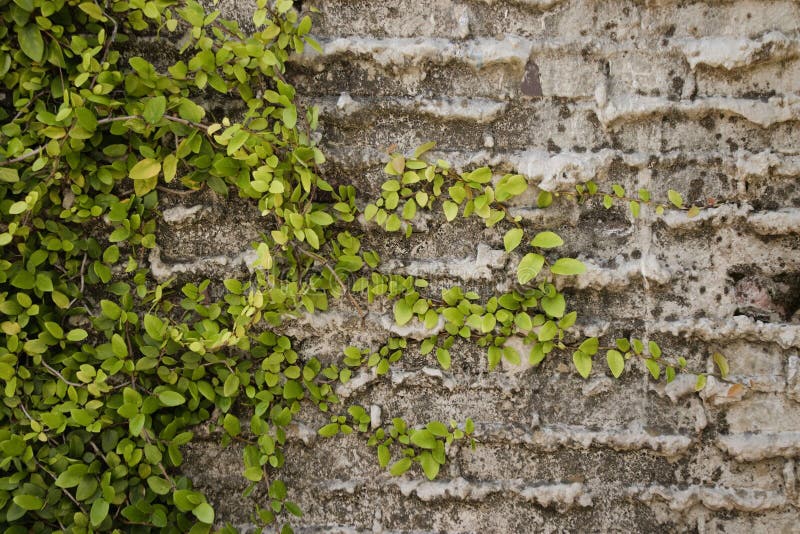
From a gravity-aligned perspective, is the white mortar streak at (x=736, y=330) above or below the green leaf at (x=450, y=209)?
below

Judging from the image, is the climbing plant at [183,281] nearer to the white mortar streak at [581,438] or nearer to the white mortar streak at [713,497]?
the white mortar streak at [581,438]

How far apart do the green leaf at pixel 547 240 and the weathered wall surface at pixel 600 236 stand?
90 millimetres

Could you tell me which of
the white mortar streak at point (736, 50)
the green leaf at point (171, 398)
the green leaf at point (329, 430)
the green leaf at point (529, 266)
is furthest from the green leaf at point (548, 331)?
the green leaf at point (171, 398)

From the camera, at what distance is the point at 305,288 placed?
5.92 feet

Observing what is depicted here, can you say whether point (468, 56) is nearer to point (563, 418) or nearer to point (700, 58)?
point (700, 58)

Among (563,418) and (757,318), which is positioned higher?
(757,318)

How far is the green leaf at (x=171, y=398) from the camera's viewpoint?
5.71 feet

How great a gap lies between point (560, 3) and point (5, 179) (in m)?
1.53

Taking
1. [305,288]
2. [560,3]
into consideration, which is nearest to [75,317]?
[305,288]

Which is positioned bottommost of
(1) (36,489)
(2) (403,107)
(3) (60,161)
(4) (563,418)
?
(1) (36,489)

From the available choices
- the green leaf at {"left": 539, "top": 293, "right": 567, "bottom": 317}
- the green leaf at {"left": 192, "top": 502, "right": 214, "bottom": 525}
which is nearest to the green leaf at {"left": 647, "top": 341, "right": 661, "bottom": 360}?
the green leaf at {"left": 539, "top": 293, "right": 567, "bottom": 317}

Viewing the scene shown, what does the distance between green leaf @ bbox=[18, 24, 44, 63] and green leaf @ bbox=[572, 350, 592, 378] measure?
161 centimetres

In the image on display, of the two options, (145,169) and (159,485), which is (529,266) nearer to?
(145,169)

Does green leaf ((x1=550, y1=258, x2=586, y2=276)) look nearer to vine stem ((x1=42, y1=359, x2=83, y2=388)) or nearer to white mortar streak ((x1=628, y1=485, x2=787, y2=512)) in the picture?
white mortar streak ((x1=628, y1=485, x2=787, y2=512))
